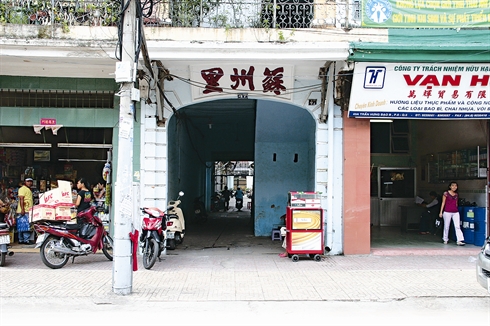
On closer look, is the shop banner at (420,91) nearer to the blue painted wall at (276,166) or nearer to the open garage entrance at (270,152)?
the open garage entrance at (270,152)

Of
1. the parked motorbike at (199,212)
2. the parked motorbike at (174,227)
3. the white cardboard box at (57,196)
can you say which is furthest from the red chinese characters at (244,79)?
the parked motorbike at (199,212)

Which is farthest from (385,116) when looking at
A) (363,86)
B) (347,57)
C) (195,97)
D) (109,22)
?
(109,22)

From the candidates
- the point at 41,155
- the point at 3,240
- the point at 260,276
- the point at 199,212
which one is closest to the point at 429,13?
the point at 260,276

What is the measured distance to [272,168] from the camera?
45.9 ft

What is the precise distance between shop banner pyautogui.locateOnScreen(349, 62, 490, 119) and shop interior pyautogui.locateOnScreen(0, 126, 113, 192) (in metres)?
6.13

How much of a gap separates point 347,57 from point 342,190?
300 cm

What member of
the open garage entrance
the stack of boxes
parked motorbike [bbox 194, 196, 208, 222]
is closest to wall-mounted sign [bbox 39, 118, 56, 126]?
the stack of boxes

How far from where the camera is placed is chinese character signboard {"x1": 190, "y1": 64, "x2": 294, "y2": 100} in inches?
421

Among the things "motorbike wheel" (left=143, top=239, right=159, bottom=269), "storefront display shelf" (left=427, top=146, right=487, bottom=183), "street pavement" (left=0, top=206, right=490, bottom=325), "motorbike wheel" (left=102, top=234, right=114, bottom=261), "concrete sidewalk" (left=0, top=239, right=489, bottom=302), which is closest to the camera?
"street pavement" (left=0, top=206, right=490, bottom=325)

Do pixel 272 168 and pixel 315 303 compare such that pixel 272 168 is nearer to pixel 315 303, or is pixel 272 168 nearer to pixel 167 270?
pixel 167 270

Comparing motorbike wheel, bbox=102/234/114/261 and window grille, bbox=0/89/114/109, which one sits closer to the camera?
motorbike wheel, bbox=102/234/114/261

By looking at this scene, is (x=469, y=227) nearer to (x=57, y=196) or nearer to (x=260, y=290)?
(x=260, y=290)

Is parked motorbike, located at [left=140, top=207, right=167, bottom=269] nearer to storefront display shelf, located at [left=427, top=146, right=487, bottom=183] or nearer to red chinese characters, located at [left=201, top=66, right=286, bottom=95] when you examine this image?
red chinese characters, located at [left=201, top=66, right=286, bottom=95]

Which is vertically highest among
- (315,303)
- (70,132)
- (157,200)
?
(70,132)
